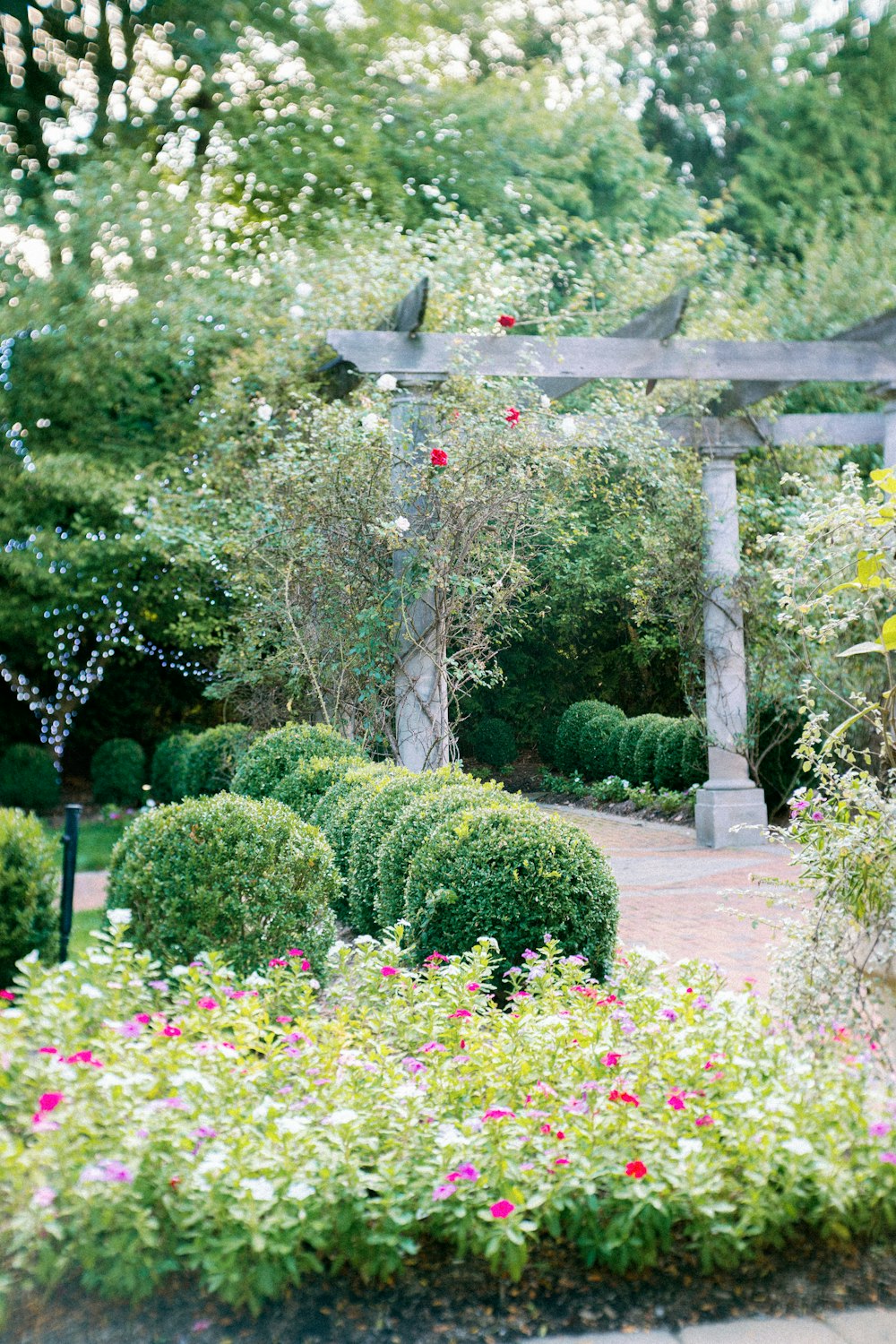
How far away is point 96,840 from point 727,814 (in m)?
5.91

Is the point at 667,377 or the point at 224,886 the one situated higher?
the point at 667,377

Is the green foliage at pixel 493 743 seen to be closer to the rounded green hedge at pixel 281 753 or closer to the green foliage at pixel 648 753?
the green foliage at pixel 648 753

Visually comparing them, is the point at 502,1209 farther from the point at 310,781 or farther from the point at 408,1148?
the point at 310,781

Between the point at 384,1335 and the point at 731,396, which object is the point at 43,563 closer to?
the point at 731,396

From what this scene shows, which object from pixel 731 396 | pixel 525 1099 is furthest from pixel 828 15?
pixel 525 1099

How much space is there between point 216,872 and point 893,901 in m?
2.36

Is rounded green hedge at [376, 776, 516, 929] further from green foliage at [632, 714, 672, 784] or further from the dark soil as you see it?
green foliage at [632, 714, 672, 784]

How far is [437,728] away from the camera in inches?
283

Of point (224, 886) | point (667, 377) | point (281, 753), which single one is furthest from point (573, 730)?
point (224, 886)

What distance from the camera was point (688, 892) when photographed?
23.2ft

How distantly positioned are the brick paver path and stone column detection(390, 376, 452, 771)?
50.9 inches

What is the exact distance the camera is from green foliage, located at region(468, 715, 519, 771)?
14.6 meters

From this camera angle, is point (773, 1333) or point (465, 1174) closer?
point (773, 1333)

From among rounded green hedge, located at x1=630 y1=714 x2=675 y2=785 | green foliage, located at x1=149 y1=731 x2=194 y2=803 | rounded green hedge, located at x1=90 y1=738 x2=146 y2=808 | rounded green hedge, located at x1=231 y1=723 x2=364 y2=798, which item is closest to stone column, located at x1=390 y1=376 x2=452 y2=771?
rounded green hedge, located at x1=231 y1=723 x2=364 y2=798
